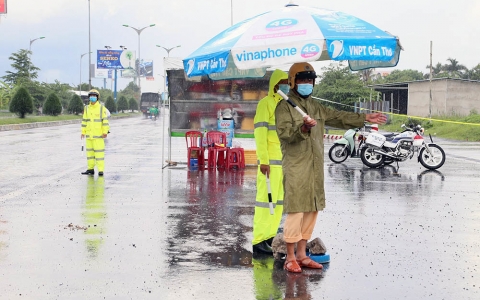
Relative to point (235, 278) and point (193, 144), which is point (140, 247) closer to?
point (235, 278)

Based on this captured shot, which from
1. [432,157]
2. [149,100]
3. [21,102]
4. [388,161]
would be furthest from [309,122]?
[149,100]

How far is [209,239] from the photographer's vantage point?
7.45m

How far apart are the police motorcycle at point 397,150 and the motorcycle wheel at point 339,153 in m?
1.03

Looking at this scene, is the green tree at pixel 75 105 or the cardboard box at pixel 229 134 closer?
the cardboard box at pixel 229 134

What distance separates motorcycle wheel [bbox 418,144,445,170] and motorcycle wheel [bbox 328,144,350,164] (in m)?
2.02

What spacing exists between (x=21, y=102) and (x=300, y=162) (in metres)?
40.5

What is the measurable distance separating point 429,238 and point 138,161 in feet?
35.3

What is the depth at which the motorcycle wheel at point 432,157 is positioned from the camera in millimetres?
16094

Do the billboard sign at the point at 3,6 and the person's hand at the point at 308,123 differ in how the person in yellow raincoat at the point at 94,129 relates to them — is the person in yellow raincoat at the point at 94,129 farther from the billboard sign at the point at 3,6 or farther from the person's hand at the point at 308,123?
the billboard sign at the point at 3,6

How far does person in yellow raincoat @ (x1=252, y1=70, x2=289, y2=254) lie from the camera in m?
6.61

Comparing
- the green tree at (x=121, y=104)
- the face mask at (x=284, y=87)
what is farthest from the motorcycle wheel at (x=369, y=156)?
the green tree at (x=121, y=104)

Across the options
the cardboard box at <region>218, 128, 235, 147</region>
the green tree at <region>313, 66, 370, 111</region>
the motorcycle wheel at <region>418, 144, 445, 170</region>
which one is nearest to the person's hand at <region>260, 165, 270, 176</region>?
the cardboard box at <region>218, 128, 235, 147</region>

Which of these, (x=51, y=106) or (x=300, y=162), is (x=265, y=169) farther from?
(x=51, y=106)

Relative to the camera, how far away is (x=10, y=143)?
78.3 ft
